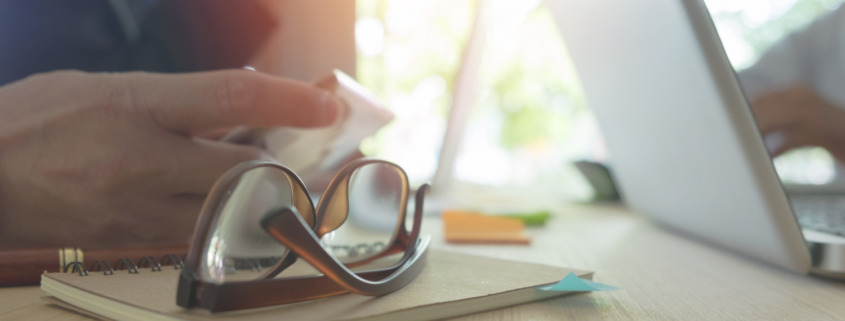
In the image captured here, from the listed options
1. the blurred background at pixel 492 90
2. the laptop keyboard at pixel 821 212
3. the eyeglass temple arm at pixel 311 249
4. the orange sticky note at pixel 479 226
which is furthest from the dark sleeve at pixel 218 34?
the blurred background at pixel 492 90

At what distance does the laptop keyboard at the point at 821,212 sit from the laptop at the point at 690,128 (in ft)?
0.07

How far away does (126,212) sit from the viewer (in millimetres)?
552

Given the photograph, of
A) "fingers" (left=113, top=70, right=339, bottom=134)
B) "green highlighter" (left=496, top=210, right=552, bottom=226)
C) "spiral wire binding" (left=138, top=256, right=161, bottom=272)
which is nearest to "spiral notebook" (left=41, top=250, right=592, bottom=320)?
"spiral wire binding" (left=138, top=256, right=161, bottom=272)

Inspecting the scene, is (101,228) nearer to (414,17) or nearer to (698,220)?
(698,220)

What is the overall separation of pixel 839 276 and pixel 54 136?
711mm

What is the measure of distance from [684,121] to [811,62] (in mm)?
Answer: 1778

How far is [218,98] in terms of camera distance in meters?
0.48

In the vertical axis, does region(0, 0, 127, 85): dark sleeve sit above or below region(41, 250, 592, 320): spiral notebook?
above

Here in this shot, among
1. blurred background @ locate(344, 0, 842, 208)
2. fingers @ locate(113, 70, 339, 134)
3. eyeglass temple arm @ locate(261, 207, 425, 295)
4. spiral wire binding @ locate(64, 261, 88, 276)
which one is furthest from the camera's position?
blurred background @ locate(344, 0, 842, 208)

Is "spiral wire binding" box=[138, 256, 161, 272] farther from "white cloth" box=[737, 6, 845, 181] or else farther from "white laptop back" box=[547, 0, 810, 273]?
"white cloth" box=[737, 6, 845, 181]

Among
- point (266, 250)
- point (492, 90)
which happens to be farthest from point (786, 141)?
point (492, 90)

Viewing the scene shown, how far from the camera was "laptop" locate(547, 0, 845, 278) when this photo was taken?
0.45 m

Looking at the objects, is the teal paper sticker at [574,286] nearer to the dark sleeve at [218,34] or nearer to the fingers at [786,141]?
the dark sleeve at [218,34]

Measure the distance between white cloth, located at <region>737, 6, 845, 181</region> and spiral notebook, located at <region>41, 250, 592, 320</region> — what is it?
1840mm
